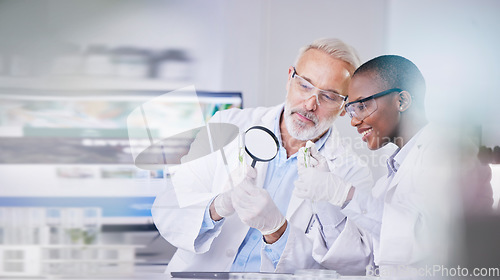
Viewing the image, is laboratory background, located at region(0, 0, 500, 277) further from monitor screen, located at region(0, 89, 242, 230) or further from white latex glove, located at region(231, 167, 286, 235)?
white latex glove, located at region(231, 167, 286, 235)

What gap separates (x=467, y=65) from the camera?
2.54 metres

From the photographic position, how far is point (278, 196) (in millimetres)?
2410

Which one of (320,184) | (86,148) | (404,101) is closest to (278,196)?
(320,184)

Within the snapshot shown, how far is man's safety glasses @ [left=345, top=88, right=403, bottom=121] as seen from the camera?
2402 mm

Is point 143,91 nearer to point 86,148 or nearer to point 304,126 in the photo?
point 86,148

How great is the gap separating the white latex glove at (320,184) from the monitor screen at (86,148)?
0.41 meters

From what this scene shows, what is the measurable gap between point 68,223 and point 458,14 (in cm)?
187

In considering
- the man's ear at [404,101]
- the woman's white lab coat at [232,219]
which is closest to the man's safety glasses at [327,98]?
the woman's white lab coat at [232,219]

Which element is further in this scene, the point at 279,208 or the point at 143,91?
the point at 143,91

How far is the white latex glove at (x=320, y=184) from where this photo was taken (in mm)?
2334

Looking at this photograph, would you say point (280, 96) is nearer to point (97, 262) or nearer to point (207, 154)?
point (207, 154)

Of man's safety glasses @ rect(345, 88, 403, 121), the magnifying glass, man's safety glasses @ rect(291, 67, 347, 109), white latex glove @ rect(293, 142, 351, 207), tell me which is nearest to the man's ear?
man's safety glasses @ rect(345, 88, 403, 121)

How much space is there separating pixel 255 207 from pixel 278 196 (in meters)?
0.11

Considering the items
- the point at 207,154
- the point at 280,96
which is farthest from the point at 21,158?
the point at 280,96
